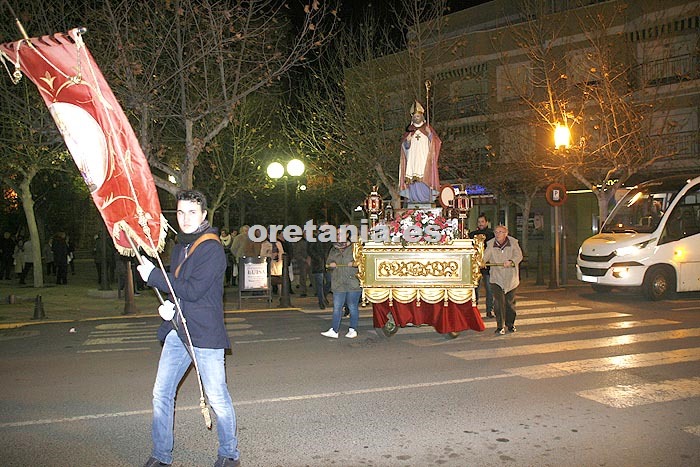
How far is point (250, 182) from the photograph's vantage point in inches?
1070

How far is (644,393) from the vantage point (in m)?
6.90

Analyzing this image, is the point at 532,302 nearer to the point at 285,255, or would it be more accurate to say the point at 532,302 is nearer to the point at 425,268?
the point at 285,255

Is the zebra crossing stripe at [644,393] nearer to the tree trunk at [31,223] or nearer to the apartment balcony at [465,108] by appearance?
the tree trunk at [31,223]

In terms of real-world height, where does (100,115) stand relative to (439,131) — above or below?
below

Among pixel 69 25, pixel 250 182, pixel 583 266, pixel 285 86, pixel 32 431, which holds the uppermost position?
pixel 285 86

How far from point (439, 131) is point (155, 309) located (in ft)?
43.1

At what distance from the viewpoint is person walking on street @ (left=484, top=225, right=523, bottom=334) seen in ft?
34.2

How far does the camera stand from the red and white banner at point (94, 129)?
15.8 feet

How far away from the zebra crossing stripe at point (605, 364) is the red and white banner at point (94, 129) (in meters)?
4.83

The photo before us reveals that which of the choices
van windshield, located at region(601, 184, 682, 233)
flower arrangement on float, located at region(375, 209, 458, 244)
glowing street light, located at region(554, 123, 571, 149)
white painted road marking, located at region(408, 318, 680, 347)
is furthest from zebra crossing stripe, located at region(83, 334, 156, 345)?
glowing street light, located at region(554, 123, 571, 149)

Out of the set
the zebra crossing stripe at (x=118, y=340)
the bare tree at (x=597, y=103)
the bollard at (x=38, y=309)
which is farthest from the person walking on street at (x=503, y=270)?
the bare tree at (x=597, y=103)

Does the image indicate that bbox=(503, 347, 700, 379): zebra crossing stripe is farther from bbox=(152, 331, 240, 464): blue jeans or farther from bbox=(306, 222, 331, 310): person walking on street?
bbox=(306, 222, 331, 310): person walking on street

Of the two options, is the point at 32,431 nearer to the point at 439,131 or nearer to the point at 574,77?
the point at 439,131

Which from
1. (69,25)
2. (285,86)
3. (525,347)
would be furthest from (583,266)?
(285,86)
